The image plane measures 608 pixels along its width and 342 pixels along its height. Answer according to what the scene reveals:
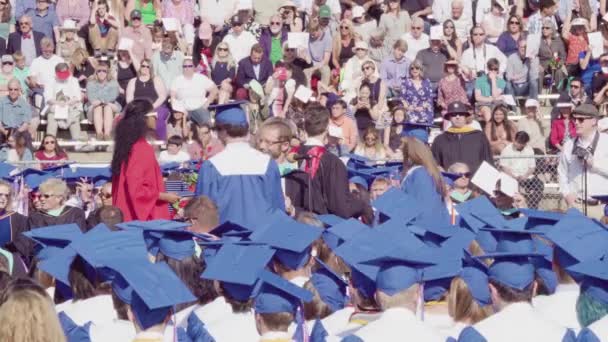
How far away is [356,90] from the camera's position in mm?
20609

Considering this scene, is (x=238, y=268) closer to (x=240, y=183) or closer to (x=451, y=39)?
(x=240, y=183)

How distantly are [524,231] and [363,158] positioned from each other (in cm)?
742

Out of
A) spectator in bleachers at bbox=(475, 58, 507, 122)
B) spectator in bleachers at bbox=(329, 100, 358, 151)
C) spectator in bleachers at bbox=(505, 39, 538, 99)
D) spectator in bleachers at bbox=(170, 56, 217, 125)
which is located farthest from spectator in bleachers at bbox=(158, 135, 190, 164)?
spectator in bleachers at bbox=(505, 39, 538, 99)

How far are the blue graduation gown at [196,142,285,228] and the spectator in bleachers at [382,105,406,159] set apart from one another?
24.2 ft

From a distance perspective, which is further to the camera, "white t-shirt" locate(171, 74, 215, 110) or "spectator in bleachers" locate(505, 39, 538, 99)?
"spectator in bleachers" locate(505, 39, 538, 99)

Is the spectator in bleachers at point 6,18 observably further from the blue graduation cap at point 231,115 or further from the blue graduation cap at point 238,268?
the blue graduation cap at point 238,268

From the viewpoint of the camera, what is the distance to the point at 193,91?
20391 mm

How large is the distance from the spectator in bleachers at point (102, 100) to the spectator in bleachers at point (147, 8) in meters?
1.75

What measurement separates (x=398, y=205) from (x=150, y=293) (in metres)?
3.95

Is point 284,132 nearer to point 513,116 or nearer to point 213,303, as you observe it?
point 213,303

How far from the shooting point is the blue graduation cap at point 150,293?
268 inches

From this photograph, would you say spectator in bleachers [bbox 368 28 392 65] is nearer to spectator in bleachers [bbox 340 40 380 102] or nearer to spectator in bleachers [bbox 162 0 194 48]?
spectator in bleachers [bbox 340 40 380 102]

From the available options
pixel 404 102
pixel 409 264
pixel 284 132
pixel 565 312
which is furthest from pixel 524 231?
pixel 404 102

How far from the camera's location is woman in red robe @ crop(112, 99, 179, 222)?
1146 cm
